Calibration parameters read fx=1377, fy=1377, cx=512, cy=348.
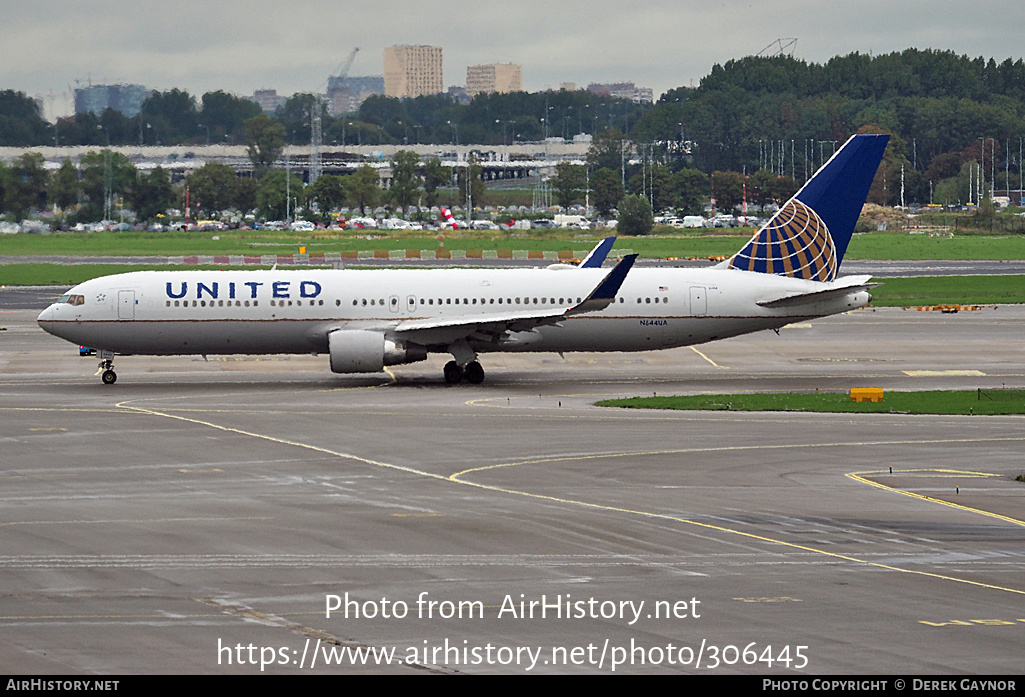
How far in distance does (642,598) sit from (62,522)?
1265 centimetres

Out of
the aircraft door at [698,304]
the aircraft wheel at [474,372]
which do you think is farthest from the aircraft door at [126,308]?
the aircraft door at [698,304]

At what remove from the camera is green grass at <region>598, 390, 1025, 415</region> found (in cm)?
4356

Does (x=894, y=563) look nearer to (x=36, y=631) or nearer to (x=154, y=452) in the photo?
(x=36, y=631)

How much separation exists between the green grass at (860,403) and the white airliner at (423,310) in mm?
6453

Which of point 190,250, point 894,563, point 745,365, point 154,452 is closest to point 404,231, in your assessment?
point 190,250

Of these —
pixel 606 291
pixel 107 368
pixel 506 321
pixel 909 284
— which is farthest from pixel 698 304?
pixel 909 284

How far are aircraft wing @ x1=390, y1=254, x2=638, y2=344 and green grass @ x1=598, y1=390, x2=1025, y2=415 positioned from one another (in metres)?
5.04

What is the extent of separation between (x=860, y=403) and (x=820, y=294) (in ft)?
27.1

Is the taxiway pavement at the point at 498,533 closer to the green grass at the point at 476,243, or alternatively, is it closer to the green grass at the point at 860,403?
the green grass at the point at 860,403

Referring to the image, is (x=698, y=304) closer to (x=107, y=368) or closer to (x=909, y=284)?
(x=107, y=368)

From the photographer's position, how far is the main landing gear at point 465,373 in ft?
171

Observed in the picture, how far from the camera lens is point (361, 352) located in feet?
166

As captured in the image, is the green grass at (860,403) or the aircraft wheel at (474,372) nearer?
the green grass at (860,403)

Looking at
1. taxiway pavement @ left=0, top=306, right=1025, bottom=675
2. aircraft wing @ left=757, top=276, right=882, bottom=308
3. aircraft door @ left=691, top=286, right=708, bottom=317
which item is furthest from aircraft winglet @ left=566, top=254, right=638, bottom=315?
aircraft wing @ left=757, top=276, right=882, bottom=308
